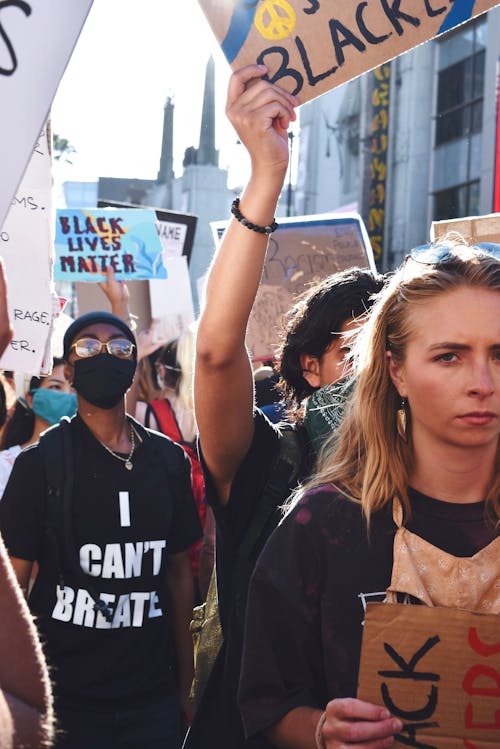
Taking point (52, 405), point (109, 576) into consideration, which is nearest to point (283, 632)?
point (109, 576)

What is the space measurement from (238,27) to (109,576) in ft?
6.27

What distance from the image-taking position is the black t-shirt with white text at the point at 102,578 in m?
3.34

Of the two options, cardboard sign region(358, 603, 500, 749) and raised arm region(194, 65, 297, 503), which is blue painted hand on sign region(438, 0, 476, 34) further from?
cardboard sign region(358, 603, 500, 749)

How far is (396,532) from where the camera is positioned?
6.47 feet

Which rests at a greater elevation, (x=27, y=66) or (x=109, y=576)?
(x=27, y=66)

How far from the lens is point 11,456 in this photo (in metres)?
4.55

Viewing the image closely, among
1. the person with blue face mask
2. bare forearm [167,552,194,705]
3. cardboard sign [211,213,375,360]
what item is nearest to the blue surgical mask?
the person with blue face mask

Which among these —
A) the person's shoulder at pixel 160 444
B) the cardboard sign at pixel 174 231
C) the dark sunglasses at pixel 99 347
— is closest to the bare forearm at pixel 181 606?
the person's shoulder at pixel 160 444

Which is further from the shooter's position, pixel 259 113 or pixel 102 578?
pixel 102 578

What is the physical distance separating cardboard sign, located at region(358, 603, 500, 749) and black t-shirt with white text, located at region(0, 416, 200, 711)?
1707 millimetres

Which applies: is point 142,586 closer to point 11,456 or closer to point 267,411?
point 267,411

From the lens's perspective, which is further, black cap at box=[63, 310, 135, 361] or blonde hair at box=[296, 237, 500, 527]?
black cap at box=[63, 310, 135, 361]

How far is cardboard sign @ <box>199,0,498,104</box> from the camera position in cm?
212

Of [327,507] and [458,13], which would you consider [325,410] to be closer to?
[327,507]
